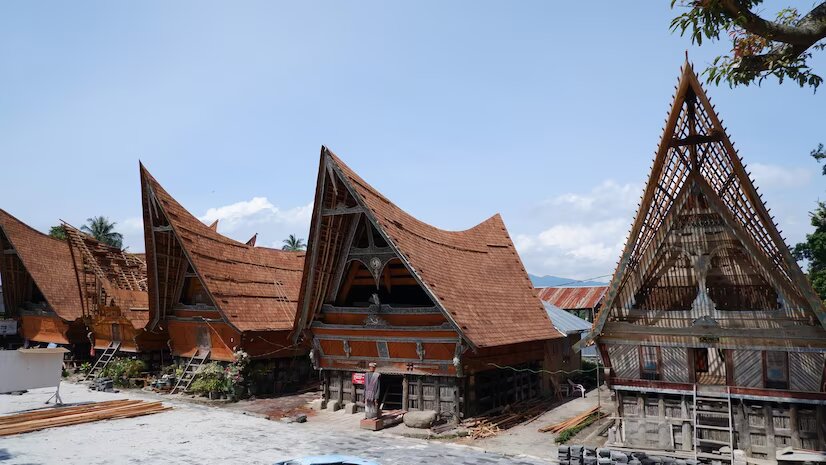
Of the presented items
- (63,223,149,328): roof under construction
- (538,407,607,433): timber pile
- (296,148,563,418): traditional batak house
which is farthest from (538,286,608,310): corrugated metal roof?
(63,223,149,328): roof under construction

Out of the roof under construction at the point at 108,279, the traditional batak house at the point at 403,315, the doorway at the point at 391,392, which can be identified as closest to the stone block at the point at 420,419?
the traditional batak house at the point at 403,315

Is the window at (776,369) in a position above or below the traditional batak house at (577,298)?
below

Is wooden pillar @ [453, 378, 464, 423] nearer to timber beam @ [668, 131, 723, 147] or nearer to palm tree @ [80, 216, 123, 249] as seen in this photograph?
timber beam @ [668, 131, 723, 147]

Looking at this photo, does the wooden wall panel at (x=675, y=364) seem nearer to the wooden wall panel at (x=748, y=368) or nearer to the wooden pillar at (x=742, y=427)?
the wooden wall panel at (x=748, y=368)

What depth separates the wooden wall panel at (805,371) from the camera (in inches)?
517

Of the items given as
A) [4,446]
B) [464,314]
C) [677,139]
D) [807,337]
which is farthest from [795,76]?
[4,446]

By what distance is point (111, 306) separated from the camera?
30062mm

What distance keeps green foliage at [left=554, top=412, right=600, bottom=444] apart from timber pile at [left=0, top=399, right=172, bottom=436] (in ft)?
45.6

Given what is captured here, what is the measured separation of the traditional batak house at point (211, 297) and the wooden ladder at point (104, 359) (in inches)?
153

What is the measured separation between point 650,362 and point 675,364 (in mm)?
581

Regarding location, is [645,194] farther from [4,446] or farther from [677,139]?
Answer: [4,446]

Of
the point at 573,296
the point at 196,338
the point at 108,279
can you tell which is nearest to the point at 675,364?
the point at 196,338

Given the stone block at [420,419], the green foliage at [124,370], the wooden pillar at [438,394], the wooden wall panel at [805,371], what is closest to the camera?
the wooden wall panel at [805,371]

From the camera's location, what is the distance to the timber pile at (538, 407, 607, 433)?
17.7 metres
